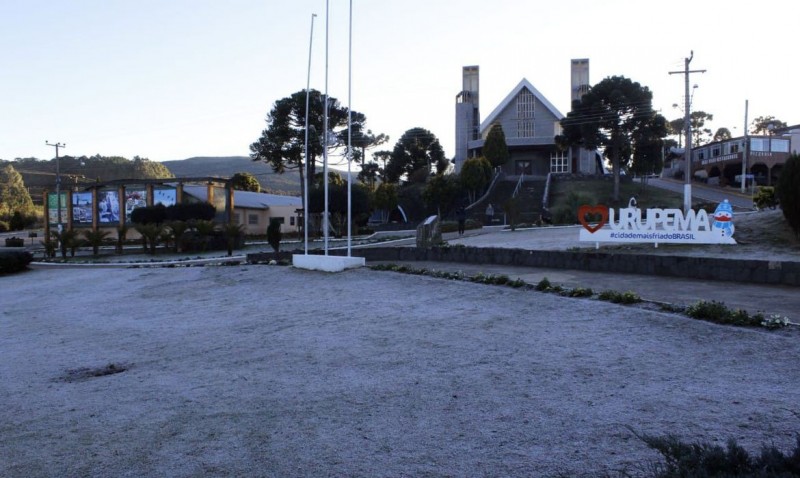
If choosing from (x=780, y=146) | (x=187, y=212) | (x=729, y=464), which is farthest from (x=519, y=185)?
(x=729, y=464)

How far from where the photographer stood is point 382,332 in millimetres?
8133

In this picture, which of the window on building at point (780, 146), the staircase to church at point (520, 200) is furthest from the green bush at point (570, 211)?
the window on building at point (780, 146)

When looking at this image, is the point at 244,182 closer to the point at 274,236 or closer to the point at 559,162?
the point at 559,162

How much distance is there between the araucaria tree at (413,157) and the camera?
67000 mm

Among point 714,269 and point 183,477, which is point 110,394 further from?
point 714,269

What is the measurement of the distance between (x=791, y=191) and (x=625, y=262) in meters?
4.61

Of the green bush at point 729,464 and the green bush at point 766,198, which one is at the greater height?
the green bush at point 766,198

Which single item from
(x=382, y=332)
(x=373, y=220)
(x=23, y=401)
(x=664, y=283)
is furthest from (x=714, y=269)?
(x=373, y=220)

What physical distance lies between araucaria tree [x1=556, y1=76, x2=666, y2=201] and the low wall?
88.7ft

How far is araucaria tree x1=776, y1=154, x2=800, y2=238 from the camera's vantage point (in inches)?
555

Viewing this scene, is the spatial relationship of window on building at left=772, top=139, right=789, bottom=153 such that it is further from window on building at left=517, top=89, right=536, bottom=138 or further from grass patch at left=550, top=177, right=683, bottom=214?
window on building at left=517, top=89, right=536, bottom=138

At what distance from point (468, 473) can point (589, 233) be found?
13718mm

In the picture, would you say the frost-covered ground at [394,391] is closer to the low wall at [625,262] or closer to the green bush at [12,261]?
the low wall at [625,262]

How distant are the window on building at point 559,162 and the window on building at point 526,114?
12.4 feet
